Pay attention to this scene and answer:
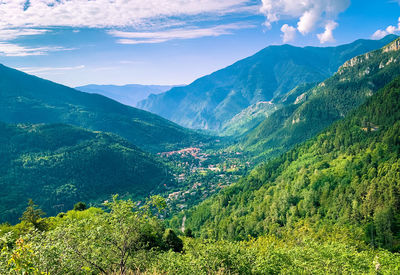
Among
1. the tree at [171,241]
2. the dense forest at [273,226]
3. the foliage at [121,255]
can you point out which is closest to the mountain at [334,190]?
the dense forest at [273,226]

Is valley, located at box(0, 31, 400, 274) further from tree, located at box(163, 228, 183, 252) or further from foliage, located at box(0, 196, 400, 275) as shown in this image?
tree, located at box(163, 228, 183, 252)

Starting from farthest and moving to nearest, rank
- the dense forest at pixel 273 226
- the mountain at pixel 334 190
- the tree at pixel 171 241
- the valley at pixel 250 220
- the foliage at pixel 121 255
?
1. the mountain at pixel 334 190
2. the tree at pixel 171 241
3. the valley at pixel 250 220
4. the dense forest at pixel 273 226
5. the foliage at pixel 121 255

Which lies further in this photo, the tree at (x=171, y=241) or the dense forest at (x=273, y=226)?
the tree at (x=171, y=241)

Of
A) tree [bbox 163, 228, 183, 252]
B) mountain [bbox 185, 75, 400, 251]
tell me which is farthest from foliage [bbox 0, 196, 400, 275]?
tree [bbox 163, 228, 183, 252]

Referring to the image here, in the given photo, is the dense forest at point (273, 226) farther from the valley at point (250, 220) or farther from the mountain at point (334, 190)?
the mountain at point (334, 190)

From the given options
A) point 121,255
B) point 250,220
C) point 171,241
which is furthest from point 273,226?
point 121,255

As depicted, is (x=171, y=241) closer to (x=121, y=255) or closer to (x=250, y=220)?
(x=121, y=255)

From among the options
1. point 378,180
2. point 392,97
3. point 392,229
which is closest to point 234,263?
point 392,229

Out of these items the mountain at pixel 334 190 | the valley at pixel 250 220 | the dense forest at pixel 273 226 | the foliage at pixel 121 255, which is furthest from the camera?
the mountain at pixel 334 190

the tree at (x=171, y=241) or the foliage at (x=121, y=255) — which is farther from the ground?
the foliage at (x=121, y=255)

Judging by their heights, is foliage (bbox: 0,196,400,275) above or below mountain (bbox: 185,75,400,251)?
above
